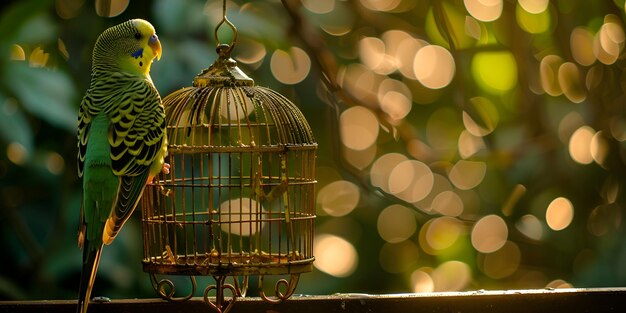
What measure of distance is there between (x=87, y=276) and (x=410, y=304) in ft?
3.19

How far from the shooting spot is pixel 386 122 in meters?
5.41

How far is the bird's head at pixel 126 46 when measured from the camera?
4480 millimetres

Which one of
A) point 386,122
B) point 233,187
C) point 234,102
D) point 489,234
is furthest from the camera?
point 489,234

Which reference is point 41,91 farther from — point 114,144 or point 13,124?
point 114,144

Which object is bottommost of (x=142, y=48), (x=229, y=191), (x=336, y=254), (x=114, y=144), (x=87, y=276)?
(x=336, y=254)

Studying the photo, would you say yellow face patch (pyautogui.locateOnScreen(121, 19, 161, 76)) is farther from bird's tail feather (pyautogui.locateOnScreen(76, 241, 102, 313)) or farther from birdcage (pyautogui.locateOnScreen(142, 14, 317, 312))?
bird's tail feather (pyautogui.locateOnScreen(76, 241, 102, 313))

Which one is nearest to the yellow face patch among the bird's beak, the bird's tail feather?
the bird's beak

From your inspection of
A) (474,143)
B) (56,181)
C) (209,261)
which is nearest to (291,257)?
(209,261)

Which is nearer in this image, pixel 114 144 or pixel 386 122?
pixel 114 144

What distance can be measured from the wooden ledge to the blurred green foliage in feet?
2.04

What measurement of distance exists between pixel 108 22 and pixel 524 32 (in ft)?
5.71

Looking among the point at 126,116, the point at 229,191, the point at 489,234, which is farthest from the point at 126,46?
the point at 489,234

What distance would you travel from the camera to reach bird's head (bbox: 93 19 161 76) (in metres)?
4.48

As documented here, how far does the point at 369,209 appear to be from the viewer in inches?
252
